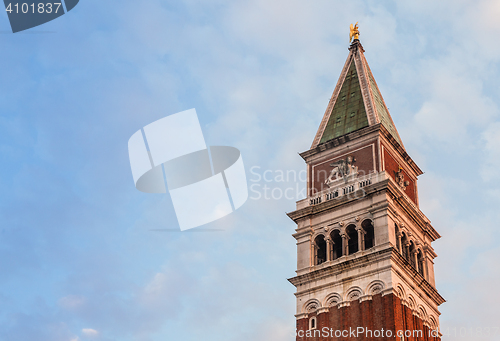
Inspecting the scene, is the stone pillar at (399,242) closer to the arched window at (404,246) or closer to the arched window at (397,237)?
the arched window at (397,237)

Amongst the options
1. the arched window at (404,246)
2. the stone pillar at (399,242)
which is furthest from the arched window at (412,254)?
the stone pillar at (399,242)

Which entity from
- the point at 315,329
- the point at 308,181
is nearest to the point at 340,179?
the point at 308,181

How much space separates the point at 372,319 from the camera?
213 feet

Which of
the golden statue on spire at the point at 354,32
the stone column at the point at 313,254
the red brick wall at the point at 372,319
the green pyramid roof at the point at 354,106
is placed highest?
the golden statue on spire at the point at 354,32

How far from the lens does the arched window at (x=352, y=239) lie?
71.9 meters

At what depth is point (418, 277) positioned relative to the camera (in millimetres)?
70938

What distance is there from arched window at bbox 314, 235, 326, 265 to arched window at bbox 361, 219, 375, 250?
14.1ft

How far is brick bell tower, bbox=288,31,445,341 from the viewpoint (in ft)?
218

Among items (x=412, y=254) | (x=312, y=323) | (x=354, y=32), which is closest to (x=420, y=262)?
(x=412, y=254)

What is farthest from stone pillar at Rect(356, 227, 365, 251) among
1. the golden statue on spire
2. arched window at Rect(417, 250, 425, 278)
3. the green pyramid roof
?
the golden statue on spire

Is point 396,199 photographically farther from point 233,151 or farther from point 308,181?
point 233,151

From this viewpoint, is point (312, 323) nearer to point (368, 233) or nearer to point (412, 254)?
point (368, 233)

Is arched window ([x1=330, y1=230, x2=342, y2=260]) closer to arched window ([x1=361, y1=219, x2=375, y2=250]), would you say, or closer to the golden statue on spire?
arched window ([x1=361, y1=219, x2=375, y2=250])

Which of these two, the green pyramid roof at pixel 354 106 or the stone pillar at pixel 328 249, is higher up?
the green pyramid roof at pixel 354 106
